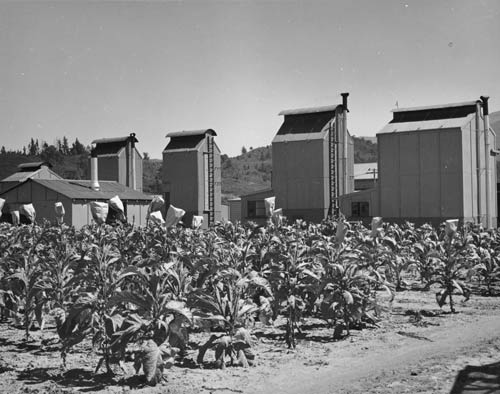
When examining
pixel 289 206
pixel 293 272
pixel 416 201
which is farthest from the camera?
pixel 289 206

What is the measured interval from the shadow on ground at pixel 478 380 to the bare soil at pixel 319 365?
12mm

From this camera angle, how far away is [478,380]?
7.10 metres

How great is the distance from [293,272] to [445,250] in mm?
4870

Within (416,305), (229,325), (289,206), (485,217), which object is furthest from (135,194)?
(229,325)

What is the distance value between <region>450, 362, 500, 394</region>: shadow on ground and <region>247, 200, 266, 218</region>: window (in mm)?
44078

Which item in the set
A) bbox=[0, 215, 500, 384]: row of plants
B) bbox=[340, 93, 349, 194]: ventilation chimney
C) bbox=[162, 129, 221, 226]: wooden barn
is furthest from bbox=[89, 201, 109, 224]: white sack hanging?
bbox=[162, 129, 221, 226]: wooden barn

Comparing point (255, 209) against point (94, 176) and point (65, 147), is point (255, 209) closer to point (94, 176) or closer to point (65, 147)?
point (94, 176)

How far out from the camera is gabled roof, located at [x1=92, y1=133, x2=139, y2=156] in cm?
6341

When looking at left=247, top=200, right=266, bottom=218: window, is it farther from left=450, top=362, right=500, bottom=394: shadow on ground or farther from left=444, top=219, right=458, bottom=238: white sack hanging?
left=450, top=362, right=500, bottom=394: shadow on ground

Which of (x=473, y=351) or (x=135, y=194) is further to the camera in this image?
(x=135, y=194)

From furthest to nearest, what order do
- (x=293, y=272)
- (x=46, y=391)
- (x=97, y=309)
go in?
(x=293, y=272) < (x=97, y=309) < (x=46, y=391)

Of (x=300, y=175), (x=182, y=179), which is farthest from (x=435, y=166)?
(x=182, y=179)

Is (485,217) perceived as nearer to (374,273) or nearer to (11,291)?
(374,273)

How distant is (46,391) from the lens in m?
6.77
